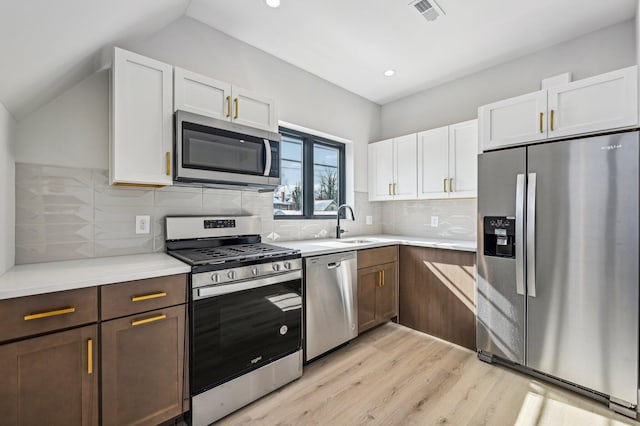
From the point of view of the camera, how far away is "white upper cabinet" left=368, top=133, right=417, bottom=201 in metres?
3.28

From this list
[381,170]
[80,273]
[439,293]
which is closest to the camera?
[80,273]

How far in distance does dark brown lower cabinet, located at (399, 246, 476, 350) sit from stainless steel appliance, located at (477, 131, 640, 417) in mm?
164

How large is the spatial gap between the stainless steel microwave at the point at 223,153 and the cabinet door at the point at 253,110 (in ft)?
0.31

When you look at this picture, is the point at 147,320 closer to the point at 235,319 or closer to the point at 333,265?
the point at 235,319

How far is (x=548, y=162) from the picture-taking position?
1972 mm

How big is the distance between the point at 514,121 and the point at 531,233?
3.01 ft

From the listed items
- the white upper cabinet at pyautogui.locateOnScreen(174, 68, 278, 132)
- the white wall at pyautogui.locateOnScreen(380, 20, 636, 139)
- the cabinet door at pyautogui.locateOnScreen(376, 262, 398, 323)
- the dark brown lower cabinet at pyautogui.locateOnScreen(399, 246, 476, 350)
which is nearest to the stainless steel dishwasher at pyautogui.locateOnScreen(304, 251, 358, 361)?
the cabinet door at pyautogui.locateOnScreen(376, 262, 398, 323)

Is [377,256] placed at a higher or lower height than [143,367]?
higher

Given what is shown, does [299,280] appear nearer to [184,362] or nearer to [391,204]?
[184,362]

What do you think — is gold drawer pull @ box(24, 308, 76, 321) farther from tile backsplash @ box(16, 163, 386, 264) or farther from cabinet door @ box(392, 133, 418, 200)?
cabinet door @ box(392, 133, 418, 200)

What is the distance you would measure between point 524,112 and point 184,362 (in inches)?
115

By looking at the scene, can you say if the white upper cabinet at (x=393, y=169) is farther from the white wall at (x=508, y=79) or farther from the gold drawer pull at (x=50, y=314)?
the gold drawer pull at (x=50, y=314)

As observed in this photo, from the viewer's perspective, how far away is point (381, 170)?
11.8ft

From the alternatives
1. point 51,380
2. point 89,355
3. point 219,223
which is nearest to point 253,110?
point 219,223
